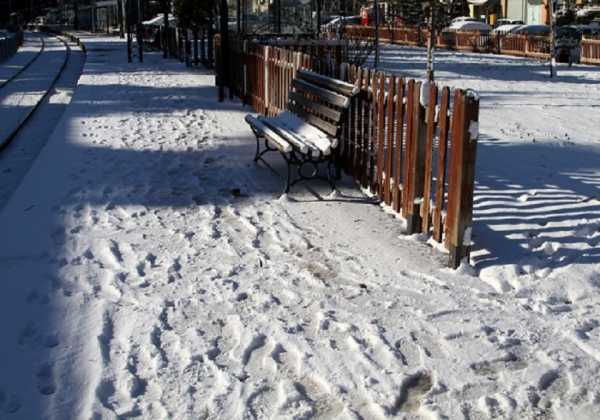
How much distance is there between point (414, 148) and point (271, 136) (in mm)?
2321

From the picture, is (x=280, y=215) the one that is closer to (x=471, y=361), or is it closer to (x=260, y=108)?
(x=471, y=361)

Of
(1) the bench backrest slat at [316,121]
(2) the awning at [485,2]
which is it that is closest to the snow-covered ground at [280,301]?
(1) the bench backrest slat at [316,121]

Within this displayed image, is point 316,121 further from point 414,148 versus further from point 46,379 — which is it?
point 46,379

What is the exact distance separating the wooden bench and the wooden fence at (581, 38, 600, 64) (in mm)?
22956

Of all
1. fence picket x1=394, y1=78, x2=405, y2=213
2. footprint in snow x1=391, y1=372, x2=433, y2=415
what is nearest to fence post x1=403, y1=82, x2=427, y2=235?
fence picket x1=394, y1=78, x2=405, y2=213

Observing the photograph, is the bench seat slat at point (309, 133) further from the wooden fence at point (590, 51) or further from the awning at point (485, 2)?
the awning at point (485, 2)

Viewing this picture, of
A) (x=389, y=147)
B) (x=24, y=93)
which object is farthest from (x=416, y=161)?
(x=24, y=93)

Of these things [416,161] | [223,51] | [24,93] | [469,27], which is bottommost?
[24,93]

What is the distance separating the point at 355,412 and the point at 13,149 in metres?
9.93

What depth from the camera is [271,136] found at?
28.5 ft

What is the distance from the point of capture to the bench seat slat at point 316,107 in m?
8.12

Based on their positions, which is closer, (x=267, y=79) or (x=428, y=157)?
(x=428, y=157)

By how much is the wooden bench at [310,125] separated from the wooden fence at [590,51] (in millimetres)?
22956

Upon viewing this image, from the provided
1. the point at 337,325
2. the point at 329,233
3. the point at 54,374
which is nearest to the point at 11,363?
the point at 54,374
